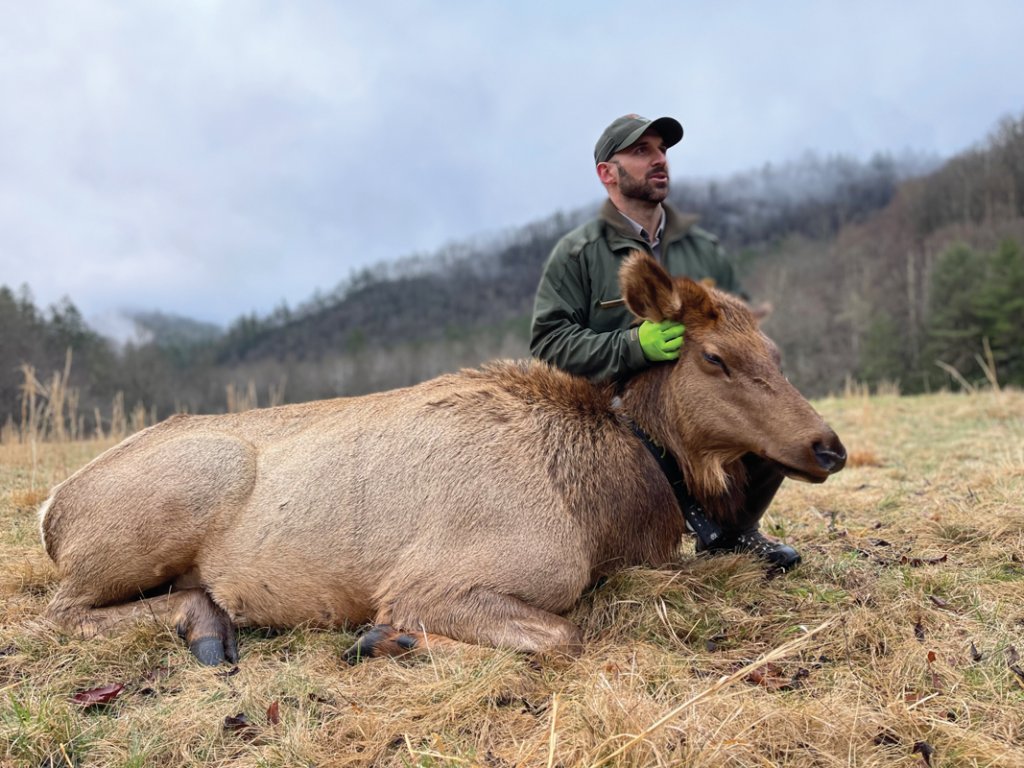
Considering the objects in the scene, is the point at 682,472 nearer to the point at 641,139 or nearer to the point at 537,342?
the point at 537,342

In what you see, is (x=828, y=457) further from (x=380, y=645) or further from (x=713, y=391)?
(x=380, y=645)

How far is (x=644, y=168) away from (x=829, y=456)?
8.00 feet

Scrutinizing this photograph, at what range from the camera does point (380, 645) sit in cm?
362

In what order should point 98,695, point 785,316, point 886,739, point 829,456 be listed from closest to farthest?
point 886,739 → point 98,695 → point 829,456 → point 785,316

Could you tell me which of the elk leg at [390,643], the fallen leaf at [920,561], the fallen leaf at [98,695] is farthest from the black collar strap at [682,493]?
the fallen leaf at [98,695]

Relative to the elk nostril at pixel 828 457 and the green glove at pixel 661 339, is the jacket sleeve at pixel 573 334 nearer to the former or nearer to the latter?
the green glove at pixel 661 339

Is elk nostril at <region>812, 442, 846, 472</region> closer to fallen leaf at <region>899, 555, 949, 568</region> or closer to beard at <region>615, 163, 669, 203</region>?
fallen leaf at <region>899, 555, 949, 568</region>

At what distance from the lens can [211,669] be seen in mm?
3572

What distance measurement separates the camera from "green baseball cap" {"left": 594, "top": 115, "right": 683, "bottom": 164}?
16.7 ft

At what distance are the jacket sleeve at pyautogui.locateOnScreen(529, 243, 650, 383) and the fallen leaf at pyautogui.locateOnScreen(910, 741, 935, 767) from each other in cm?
250

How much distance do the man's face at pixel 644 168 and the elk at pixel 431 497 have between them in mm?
1121

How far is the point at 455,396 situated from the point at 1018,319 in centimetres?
4586

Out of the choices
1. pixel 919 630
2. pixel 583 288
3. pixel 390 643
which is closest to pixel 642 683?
pixel 390 643

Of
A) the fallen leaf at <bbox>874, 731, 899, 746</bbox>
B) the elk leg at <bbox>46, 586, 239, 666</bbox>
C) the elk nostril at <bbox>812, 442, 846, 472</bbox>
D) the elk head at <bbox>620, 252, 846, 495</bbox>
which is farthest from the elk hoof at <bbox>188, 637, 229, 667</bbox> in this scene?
the elk nostril at <bbox>812, 442, 846, 472</bbox>
